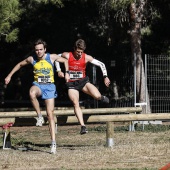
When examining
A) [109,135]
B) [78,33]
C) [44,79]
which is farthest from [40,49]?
[78,33]

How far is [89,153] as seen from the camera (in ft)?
35.1

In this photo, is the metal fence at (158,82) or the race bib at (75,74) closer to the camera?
the race bib at (75,74)

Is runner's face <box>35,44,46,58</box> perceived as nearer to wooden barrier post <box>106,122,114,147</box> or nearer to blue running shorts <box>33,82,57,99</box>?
blue running shorts <box>33,82,57,99</box>

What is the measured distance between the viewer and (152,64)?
20.3m

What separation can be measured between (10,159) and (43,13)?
64.7 feet

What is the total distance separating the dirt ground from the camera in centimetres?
926

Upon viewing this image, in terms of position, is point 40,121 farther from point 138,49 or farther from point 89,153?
point 138,49

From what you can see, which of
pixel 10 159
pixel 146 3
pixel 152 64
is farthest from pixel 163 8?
pixel 10 159

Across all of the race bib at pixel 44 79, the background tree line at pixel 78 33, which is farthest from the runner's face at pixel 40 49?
the background tree line at pixel 78 33

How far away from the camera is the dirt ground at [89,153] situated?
9.26 meters

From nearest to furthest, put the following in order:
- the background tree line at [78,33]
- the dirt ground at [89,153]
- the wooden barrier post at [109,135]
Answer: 1. the dirt ground at [89,153]
2. the wooden barrier post at [109,135]
3. the background tree line at [78,33]

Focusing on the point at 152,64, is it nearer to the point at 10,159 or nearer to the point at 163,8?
the point at 163,8

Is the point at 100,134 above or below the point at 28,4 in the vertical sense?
below

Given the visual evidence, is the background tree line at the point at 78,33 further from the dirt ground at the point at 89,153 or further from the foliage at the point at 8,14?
the dirt ground at the point at 89,153
